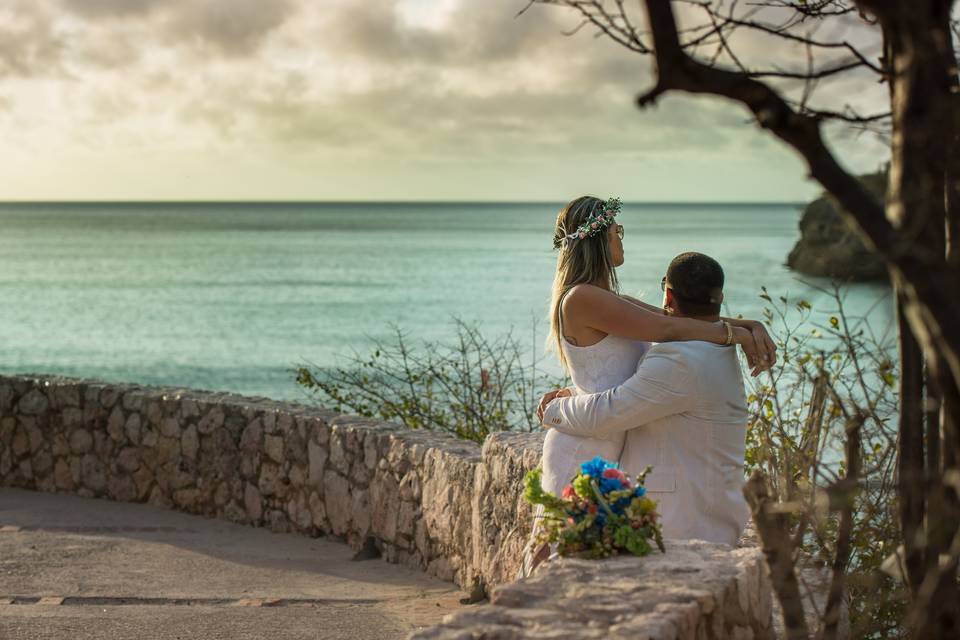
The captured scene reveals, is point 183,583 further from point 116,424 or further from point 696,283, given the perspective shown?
point 696,283

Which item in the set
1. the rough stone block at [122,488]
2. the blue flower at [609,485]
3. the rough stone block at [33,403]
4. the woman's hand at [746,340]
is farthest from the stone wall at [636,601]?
the rough stone block at [33,403]

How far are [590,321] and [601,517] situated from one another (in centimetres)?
108

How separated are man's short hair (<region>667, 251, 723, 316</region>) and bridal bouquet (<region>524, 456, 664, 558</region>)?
806 millimetres

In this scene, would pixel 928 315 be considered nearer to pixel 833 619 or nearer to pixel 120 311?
pixel 833 619

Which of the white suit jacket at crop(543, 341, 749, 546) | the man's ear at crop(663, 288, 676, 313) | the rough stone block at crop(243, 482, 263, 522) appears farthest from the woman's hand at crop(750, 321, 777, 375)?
the rough stone block at crop(243, 482, 263, 522)

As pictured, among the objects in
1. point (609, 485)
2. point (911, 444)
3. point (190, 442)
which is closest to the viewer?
point (911, 444)

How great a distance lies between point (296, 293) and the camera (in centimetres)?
5194

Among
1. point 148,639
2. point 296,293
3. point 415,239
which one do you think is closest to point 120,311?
point 296,293

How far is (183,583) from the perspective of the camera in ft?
25.6

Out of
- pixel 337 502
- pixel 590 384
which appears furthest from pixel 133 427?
pixel 590 384

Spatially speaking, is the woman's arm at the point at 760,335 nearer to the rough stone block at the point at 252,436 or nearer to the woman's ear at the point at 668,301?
the woman's ear at the point at 668,301

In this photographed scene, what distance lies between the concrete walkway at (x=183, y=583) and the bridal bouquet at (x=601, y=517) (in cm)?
275

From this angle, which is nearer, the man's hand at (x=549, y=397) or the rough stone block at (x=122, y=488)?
the man's hand at (x=549, y=397)

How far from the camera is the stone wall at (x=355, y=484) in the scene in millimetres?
3510
